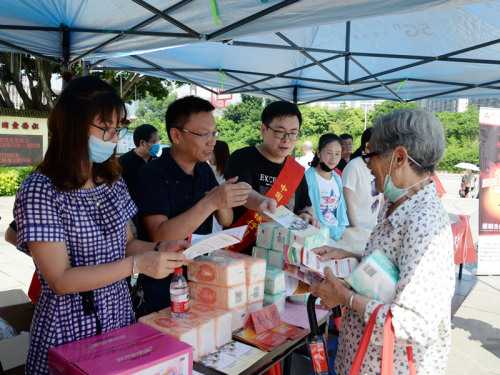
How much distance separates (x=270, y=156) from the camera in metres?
2.60

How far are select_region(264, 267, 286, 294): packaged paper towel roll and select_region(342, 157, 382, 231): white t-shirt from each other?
2.46m

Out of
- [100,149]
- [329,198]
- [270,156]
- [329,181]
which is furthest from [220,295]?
[329,181]

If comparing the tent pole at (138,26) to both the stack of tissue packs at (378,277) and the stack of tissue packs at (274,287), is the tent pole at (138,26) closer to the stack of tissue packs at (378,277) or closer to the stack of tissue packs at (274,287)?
the stack of tissue packs at (274,287)

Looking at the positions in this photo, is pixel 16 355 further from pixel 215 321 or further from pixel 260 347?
pixel 260 347

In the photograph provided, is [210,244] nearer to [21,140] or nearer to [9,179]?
[9,179]

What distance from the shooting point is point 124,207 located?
1600 millimetres

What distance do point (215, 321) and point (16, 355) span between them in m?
1.20

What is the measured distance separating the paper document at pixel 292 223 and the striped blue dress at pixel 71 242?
0.85 metres

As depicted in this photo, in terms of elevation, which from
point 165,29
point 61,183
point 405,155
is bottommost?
point 61,183

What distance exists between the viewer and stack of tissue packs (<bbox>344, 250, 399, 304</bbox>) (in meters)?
1.34

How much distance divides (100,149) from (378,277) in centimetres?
119

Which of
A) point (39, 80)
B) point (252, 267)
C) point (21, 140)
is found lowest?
point (252, 267)

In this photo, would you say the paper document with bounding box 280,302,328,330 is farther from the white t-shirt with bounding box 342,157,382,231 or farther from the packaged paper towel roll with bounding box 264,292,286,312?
the white t-shirt with bounding box 342,157,382,231

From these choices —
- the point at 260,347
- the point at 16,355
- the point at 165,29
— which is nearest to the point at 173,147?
the point at 260,347
